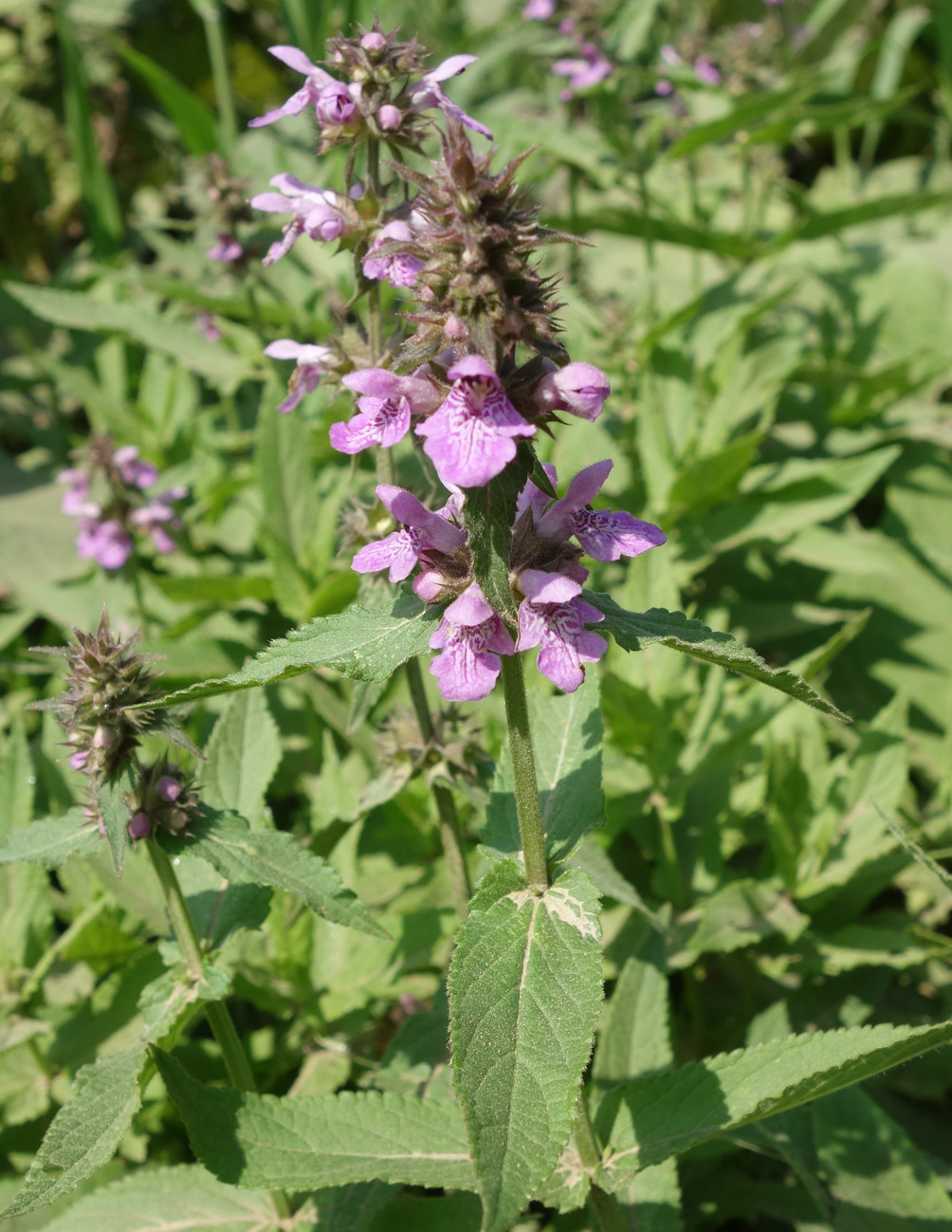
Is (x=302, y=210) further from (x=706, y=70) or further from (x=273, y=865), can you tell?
(x=706, y=70)

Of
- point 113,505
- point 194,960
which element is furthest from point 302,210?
point 113,505

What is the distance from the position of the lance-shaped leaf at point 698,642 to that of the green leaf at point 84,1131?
1.13 metres

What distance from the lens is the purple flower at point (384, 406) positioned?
1273mm

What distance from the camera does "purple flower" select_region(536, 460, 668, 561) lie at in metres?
1.33

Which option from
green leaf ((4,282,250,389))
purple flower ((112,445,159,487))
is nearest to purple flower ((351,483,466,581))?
purple flower ((112,445,159,487))

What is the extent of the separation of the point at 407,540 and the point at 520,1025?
66cm

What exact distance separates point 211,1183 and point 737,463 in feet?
8.39

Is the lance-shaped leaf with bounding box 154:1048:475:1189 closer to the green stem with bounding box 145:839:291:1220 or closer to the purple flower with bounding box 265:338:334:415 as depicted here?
the green stem with bounding box 145:839:291:1220

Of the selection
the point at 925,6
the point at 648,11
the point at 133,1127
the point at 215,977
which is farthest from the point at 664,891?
the point at 925,6

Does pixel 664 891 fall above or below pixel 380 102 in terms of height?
below

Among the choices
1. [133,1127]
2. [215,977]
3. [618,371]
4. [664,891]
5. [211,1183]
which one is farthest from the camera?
[618,371]

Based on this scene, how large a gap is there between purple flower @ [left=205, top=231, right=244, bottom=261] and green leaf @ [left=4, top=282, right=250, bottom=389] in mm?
481

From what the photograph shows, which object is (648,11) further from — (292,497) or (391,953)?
(391,953)

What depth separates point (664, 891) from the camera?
2.63 meters
